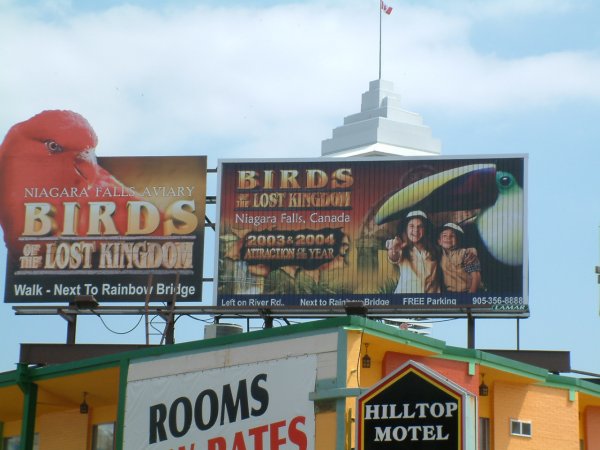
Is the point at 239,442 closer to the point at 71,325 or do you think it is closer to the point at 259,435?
the point at 259,435

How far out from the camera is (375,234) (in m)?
38.2

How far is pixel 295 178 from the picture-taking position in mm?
39000

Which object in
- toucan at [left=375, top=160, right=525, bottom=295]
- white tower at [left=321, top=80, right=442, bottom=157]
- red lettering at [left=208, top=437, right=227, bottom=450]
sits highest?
white tower at [left=321, top=80, right=442, bottom=157]

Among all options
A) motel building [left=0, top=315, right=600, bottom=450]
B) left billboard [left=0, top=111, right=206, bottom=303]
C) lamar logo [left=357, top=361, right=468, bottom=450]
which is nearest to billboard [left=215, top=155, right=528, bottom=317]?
left billboard [left=0, top=111, right=206, bottom=303]

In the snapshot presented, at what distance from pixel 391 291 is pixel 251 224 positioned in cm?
442

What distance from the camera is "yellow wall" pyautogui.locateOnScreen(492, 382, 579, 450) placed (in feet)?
91.6

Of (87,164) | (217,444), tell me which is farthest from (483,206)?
(217,444)

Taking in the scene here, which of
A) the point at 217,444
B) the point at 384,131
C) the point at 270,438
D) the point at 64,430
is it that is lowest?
the point at 64,430

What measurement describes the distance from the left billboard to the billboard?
3.87 feet

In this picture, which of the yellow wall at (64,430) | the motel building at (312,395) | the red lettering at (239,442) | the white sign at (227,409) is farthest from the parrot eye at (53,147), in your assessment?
the red lettering at (239,442)

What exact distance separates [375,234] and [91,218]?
8.26m

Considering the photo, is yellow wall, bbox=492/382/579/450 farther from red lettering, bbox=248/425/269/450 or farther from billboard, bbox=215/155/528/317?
billboard, bbox=215/155/528/317

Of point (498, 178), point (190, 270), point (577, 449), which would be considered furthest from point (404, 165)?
point (577, 449)

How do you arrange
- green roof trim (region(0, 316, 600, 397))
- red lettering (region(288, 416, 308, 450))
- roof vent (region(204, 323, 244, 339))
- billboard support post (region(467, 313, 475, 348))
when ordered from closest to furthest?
red lettering (region(288, 416, 308, 450)) < green roof trim (region(0, 316, 600, 397)) < roof vent (region(204, 323, 244, 339)) < billboard support post (region(467, 313, 475, 348))
